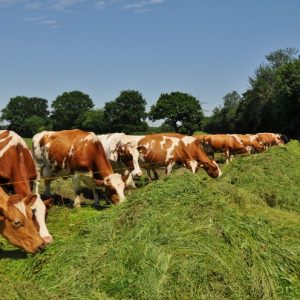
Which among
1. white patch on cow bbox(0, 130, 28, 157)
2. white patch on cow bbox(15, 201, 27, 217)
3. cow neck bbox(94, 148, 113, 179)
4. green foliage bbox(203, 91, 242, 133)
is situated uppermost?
white patch on cow bbox(0, 130, 28, 157)

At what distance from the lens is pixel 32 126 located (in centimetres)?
11000

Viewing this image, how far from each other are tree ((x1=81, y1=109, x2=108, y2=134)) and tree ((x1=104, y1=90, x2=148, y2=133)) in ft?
7.39

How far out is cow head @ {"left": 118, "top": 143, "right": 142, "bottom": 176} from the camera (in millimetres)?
15002

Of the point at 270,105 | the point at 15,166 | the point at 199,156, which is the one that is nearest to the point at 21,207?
the point at 15,166

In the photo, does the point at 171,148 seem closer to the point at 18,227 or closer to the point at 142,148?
the point at 142,148

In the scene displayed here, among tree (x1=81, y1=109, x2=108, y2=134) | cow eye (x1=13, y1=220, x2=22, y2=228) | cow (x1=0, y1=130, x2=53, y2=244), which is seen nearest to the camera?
cow eye (x1=13, y1=220, x2=22, y2=228)

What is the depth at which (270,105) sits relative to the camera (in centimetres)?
7025

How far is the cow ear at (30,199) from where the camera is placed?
7492 mm

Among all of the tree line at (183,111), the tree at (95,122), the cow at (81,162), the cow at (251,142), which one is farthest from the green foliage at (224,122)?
the cow at (81,162)

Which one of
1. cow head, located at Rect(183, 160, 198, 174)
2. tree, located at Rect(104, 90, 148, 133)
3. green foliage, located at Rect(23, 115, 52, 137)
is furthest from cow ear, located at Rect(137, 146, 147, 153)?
green foliage, located at Rect(23, 115, 52, 137)

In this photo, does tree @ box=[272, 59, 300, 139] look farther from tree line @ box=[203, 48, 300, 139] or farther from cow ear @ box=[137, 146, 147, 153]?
cow ear @ box=[137, 146, 147, 153]

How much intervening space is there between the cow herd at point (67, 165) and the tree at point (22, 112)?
319 feet

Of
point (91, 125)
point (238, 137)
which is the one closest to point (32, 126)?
point (91, 125)

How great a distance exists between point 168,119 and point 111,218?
81.3 m
